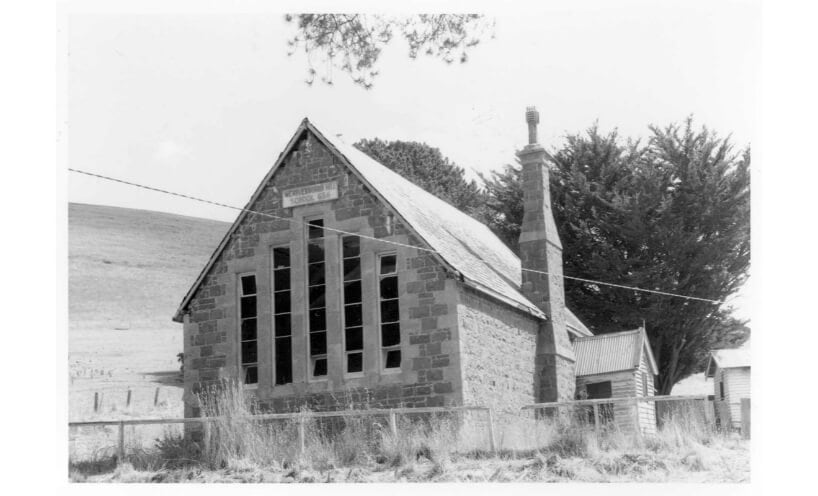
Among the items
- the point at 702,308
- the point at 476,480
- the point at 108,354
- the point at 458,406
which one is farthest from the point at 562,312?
the point at 108,354

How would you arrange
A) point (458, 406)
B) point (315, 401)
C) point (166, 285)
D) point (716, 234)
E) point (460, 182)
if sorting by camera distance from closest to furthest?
point (458, 406)
point (315, 401)
point (716, 234)
point (166, 285)
point (460, 182)

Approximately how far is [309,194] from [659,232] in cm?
1015

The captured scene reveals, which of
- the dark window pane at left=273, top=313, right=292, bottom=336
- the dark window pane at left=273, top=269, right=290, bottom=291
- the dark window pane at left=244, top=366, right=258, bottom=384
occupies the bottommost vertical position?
the dark window pane at left=244, top=366, right=258, bottom=384

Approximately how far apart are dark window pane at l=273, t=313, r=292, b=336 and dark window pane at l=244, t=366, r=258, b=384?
0.95 m

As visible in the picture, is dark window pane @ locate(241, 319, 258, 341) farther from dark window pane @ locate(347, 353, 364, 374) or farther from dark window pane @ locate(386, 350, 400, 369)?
dark window pane @ locate(386, 350, 400, 369)

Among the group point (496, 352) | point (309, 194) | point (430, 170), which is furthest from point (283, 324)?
point (430, 170)

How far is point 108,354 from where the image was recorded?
27.4 metres

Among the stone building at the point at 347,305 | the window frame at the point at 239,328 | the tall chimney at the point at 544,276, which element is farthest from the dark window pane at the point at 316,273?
the tall chimney at the point at 544,276

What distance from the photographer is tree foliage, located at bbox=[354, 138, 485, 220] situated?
34.0 m

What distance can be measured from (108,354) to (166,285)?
200 inches

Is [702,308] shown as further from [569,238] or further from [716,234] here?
[569,238]

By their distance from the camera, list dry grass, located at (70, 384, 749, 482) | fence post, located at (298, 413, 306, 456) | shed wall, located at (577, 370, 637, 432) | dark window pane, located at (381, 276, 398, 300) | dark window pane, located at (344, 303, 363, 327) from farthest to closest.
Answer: shed wall, located at (577, 370, 637, 432)
dark window pane, located at (344, 303, 363, 327)
dark window pane, located at (381, 276, 398, 300)
fence post, located at (298, 413, 306, 456)
dry grass, located at (70, 384, 749, 482)

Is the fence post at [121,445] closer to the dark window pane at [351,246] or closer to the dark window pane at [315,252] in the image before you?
the dark window pane at [315,252]

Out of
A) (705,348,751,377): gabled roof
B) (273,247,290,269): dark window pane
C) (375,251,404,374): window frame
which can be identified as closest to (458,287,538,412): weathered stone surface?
(375,251,404,374): window frame
